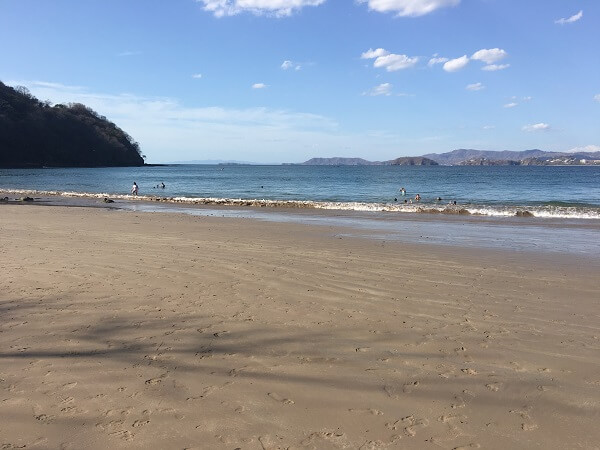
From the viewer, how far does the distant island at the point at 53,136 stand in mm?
119188

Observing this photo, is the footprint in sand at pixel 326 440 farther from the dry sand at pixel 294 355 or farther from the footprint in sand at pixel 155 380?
the footprint in sand at pixel 155 380

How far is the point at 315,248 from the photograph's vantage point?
11.4 metres

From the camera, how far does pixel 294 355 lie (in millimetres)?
4668

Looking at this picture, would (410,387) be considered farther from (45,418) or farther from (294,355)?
(45,418)

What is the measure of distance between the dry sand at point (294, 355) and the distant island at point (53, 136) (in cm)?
12927

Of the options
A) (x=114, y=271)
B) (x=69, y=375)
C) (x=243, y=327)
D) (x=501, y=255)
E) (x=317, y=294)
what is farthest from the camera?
(x=501, y=255)

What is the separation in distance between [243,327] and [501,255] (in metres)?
8.01

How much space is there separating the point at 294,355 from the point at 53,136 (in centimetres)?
15464

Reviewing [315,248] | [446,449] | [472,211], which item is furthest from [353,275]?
[472,211]

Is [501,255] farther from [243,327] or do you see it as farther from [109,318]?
[109,318]

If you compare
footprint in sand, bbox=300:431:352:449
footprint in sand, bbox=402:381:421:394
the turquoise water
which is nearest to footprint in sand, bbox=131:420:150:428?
footprint in sand, bbox=300:431:352:449

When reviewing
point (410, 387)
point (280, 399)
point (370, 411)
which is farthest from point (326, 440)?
point (410, 387)

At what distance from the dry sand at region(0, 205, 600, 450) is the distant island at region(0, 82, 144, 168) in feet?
424

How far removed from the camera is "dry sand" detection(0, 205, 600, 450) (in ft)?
11.0
